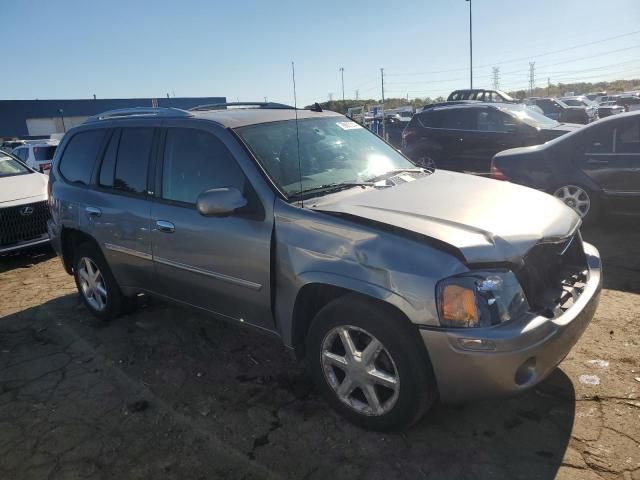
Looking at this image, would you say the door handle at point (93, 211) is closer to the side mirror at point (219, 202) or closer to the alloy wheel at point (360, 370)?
the side mirror at point (219, 202)

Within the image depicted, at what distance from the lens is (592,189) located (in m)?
6.32

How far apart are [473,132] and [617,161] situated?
4.27 m

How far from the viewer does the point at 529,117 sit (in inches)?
389

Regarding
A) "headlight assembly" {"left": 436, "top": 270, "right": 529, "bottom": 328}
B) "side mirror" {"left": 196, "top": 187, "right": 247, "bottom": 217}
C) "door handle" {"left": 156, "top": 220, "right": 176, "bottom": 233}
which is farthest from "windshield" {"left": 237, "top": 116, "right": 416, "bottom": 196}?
"headlight assembly" {"left": 436, "top": 270, "right": 529, "bottom": 328}

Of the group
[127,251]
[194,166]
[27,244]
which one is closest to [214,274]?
[194,166]

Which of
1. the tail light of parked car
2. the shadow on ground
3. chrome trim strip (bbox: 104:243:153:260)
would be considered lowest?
the shadow on ground

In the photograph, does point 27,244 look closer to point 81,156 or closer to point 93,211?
point 81,156

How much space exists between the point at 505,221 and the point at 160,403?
245cm

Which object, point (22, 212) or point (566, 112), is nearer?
point (22, 212)

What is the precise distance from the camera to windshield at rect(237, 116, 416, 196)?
3266mm

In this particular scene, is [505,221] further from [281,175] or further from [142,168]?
[142,168]

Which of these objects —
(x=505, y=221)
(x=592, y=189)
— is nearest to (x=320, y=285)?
(x=505, y=221)

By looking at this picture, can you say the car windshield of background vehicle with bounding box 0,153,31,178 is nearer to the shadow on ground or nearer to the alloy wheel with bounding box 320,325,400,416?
the shadow on ground

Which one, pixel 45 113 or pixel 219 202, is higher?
pixel 45 113
